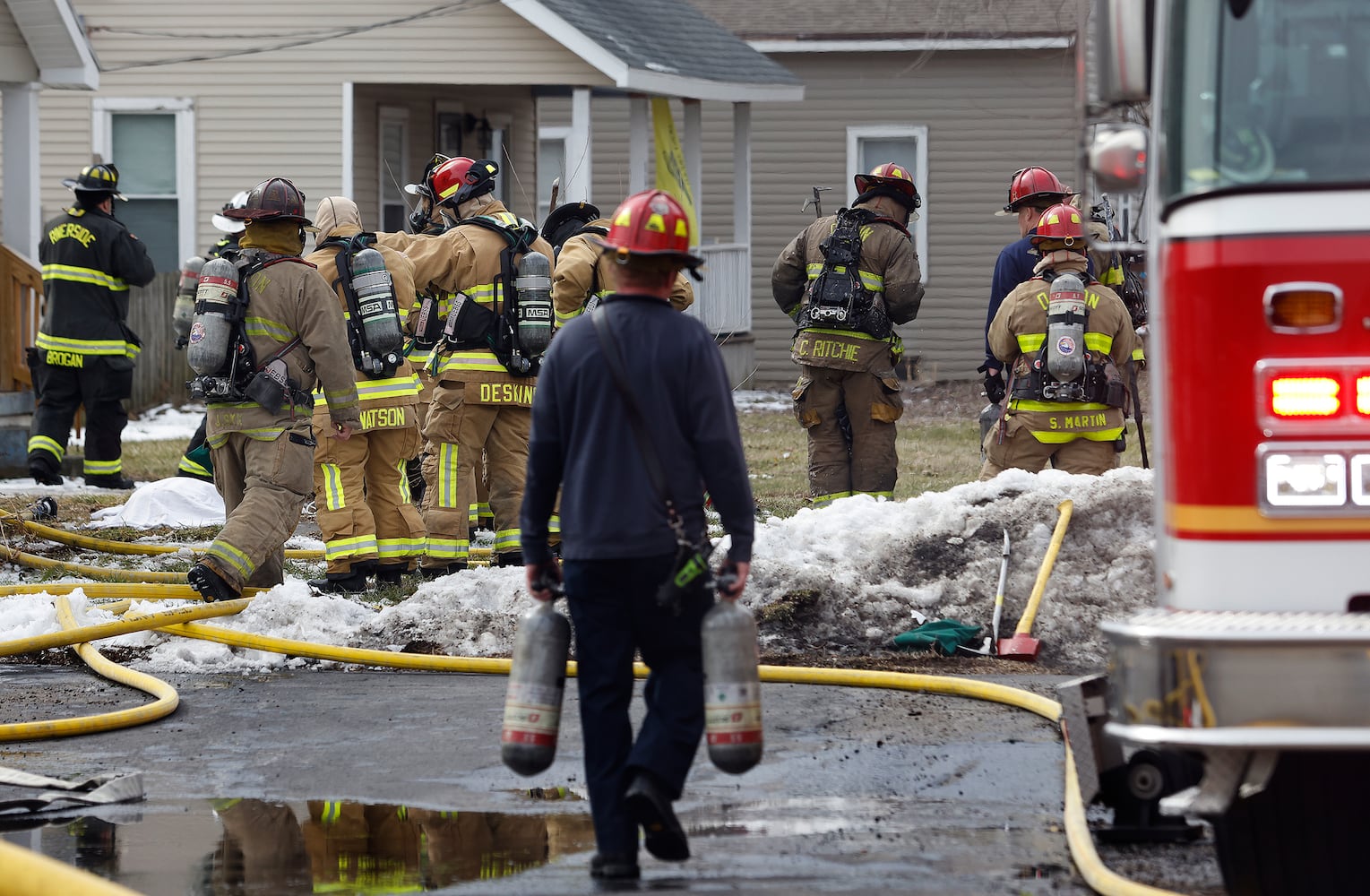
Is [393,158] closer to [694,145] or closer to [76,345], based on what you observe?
[694,145]

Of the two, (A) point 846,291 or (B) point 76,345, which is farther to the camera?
(B) point 76,345

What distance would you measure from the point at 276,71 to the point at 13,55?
4.42 metres

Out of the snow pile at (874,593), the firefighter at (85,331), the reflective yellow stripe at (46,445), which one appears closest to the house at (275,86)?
the firefighter at (85,331)

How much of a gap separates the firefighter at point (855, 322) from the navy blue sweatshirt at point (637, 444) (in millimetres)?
5912

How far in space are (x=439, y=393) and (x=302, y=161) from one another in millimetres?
10509

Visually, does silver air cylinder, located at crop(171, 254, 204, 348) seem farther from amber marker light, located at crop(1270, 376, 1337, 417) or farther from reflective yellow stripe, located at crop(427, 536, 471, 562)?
amber marker light, located at crop(1270, 376, 1337, 417)

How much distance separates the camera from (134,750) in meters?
6.54

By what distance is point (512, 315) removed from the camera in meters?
9.91

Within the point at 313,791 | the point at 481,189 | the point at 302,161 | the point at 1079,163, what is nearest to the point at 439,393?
the point at 481,189

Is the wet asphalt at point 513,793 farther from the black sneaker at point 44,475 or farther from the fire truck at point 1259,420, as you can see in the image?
the black sneaker at point 44,475

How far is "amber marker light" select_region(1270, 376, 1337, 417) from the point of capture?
3807 mm

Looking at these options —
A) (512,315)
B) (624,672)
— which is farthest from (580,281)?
(624,672)

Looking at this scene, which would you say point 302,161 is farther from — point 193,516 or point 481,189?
point 481,189

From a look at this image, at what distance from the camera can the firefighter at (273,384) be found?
28.3 feet
